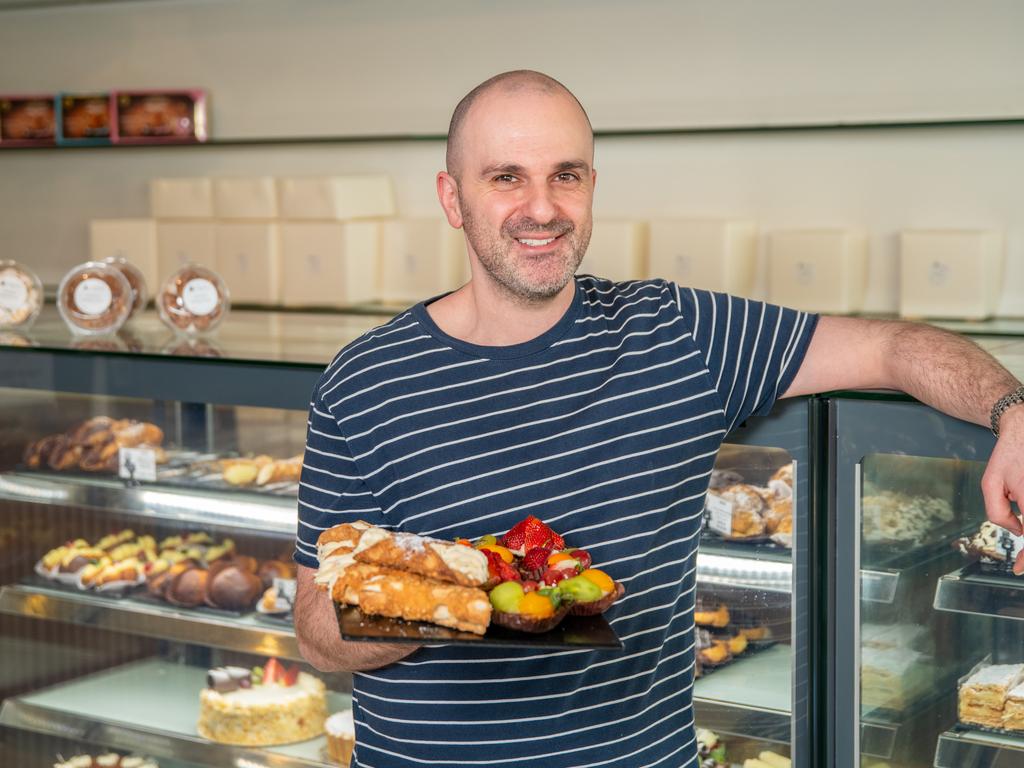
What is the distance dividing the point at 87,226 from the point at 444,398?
296 centimetres

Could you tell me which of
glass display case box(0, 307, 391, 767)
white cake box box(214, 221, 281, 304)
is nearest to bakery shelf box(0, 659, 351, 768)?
glass display case box(0, 307, 391, 767)

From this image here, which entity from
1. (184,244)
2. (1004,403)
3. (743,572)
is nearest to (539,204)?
(1004,403)

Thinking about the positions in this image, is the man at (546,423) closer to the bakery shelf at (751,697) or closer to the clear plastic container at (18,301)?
the bakery shelf at (751,697)

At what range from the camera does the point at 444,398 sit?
1891 millimetres

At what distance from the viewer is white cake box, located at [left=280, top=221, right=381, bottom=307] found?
145 inches

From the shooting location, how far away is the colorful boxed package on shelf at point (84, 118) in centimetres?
427

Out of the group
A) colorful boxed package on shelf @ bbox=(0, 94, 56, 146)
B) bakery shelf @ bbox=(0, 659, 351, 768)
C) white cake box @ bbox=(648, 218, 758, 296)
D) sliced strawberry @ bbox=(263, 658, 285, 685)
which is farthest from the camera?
colorful boxed package on shelf @ bbox=(0, 94, 56, 146)

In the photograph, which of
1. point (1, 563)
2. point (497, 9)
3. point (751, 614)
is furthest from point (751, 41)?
point (1, 563)

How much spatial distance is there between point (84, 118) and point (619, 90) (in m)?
1.92

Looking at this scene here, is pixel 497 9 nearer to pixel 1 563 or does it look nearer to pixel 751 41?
pixel 751 41

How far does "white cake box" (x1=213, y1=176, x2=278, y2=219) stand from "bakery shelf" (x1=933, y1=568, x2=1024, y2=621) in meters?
2.46

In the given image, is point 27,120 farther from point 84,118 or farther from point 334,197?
point 334,197

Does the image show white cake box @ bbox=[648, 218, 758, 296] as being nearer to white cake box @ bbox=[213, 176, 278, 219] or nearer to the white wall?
the white wall

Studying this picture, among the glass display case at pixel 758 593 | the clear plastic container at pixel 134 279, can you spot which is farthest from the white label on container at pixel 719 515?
the clear plastic container at pixel 134 279
